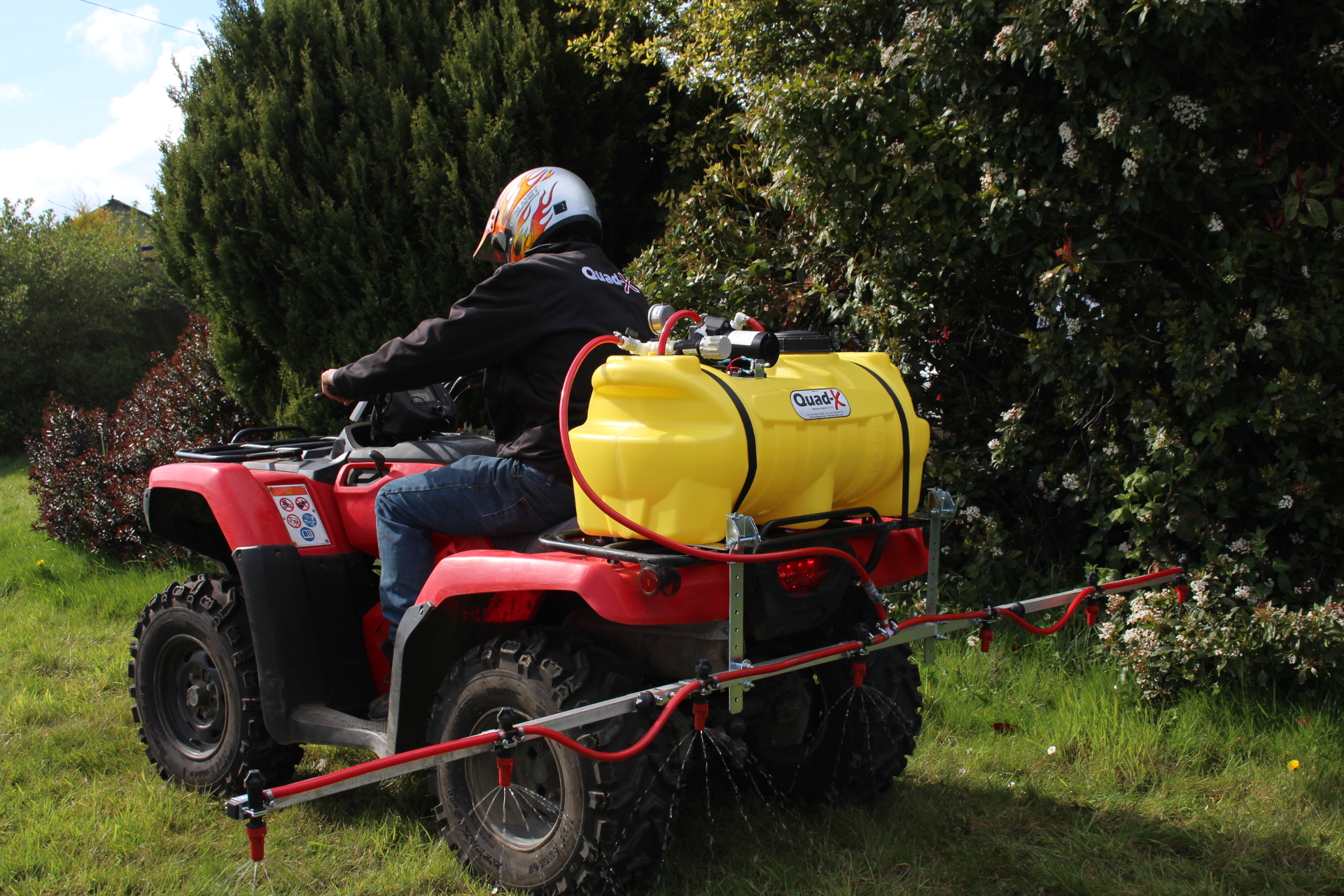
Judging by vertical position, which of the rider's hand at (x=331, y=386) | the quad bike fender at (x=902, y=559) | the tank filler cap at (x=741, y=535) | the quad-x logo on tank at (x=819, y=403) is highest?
the rider's hand at (x=331, y=386)

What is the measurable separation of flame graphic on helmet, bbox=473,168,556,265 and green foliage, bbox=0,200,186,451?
1484cm

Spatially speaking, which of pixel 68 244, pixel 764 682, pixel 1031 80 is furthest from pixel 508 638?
pixel 68 244

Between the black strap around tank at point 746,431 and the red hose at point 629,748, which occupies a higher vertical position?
the black strap around tank at point 746,431

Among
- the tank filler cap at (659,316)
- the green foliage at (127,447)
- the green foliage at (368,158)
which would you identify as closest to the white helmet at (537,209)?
the tank filler cap at (659,316)

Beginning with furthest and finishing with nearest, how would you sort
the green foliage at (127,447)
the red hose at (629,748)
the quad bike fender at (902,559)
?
1. the green foliage at (127,447)
2. the quad bike fender at (902,559)
3. the red hose at (629,748)

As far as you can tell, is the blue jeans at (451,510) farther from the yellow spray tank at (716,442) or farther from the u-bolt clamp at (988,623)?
the u-bolt clamp at (988,623)

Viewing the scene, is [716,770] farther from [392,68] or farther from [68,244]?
[68,244]

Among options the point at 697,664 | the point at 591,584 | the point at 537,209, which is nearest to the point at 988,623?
the point at 697,664

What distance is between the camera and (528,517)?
3.12 metres

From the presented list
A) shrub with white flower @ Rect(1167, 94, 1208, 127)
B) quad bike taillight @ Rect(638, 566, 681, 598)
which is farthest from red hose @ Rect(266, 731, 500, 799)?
shrub with white flower @ Rect(1167, 94, 1208, 127)

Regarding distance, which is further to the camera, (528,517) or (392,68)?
(392,68)

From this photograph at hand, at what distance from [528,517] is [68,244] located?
18.0 metres

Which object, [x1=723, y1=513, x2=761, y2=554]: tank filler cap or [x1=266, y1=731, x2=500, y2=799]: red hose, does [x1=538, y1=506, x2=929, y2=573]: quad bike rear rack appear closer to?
[x1=723, y1=513, x2=761, y2=554]: tank filler cap

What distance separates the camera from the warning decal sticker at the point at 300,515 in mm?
3590
